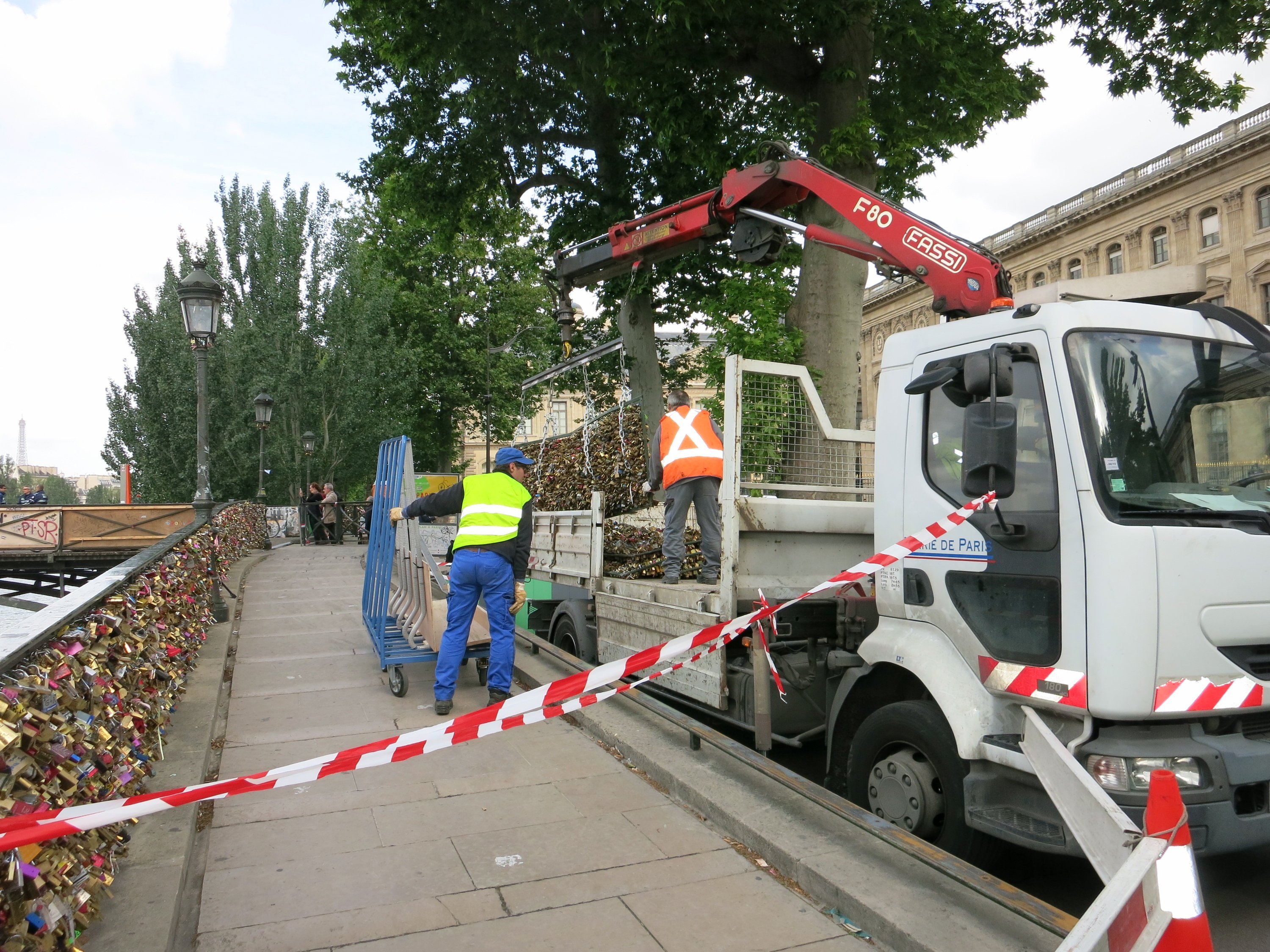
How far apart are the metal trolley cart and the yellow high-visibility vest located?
1.72ft

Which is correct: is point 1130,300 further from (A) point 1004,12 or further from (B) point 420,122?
(B) point 420,122

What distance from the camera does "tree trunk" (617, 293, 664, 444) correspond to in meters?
15.0

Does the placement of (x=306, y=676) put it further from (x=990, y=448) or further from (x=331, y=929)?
(x=990, y=448)

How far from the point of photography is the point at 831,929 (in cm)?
320

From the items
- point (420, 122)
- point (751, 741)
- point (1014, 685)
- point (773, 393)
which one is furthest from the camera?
point (420, 122)

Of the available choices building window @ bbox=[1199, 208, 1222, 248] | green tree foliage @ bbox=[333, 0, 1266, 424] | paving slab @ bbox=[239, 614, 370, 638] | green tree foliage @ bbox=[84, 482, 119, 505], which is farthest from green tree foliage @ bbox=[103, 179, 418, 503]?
green tree foliage @ bbox=[84, 482, 119, 505]

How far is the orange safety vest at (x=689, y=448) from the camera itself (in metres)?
6.76

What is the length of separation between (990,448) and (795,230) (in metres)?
3.34

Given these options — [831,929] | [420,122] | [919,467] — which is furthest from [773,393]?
[420,122]

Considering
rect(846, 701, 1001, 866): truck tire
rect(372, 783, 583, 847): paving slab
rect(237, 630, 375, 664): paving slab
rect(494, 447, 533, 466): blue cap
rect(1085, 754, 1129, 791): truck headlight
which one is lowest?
rect(372, 783, 583, 847): paving slab

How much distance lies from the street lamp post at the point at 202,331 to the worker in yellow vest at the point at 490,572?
5.33m

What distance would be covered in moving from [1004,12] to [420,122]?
28.9 feet

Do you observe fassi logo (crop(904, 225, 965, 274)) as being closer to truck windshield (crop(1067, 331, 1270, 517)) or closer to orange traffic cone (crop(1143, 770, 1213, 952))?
truck windshield (crop(1067, 331, 1270, 517))

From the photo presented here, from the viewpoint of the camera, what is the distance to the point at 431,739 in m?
3.37
